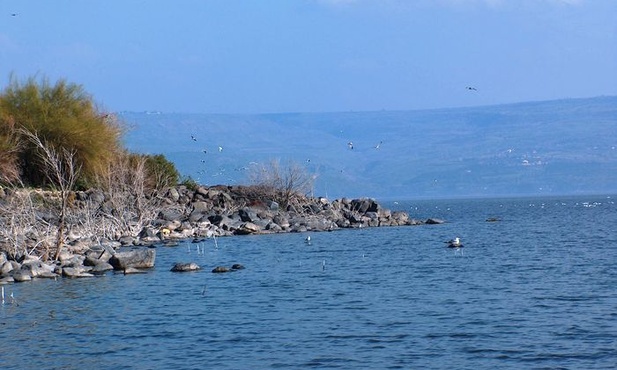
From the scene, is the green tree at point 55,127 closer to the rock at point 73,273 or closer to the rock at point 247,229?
the rock at point 247,229

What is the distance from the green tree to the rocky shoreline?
2.71 meters

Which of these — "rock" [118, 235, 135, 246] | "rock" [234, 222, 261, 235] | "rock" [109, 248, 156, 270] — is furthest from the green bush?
"rock" [109, 248, 156, 270]

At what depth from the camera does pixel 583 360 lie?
55.2 feet

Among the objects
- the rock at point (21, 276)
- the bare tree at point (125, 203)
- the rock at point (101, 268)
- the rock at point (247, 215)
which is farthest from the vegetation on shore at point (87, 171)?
the rock at point (21, 276)

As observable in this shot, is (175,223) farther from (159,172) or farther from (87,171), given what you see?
(159,172)

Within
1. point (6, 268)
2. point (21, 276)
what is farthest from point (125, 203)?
point (21, 276)

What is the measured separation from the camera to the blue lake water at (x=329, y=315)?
1759cm

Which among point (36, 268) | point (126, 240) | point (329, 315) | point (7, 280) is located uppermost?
point (126, 240)

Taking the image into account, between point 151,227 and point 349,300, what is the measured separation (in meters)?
21.4

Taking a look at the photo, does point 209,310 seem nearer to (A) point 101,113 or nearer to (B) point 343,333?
(B) point 343,333

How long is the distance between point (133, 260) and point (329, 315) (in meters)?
10.7

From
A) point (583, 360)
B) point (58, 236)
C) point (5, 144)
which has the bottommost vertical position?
point (583, 360)

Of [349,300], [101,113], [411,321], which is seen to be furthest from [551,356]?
→ [101,113]

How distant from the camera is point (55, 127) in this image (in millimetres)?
49156
